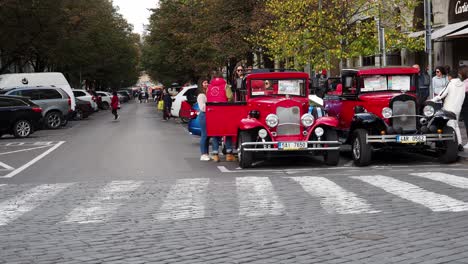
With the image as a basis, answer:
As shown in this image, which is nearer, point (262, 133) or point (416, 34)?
point (262, 133)

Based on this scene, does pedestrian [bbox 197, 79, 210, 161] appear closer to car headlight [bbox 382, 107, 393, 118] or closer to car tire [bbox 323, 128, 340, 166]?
car tire [bbox 323, 128, 340, 166]

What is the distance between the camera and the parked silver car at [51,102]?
3419cm

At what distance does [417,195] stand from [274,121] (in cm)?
509

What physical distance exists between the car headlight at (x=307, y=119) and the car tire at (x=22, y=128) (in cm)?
1634

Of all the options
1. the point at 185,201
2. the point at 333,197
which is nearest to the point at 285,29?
the point at 333,197

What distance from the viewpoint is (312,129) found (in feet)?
48.3

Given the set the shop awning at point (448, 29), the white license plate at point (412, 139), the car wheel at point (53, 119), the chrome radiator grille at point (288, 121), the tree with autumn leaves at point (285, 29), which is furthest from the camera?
the car wheel at point (53, 119)

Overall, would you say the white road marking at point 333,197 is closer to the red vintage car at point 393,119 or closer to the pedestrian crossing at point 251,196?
the pedestrian crossing at point 251,196

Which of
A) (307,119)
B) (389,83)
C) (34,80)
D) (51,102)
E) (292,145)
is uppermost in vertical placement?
(34,80)

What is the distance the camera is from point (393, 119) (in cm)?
1487

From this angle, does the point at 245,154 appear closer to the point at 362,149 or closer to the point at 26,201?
the point at 362,149

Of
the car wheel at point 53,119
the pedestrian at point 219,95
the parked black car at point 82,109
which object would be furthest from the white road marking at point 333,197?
the parked black car at point 82,109

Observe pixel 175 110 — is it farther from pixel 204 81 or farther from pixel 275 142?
pixel 275 142

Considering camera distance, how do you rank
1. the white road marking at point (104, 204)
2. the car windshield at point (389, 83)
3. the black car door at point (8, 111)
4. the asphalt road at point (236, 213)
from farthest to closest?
the black car door at point (8, 111), the car windshield at point (389, 83), the white road marking at point (104, 204), the asphalt road at point (236, 213)
